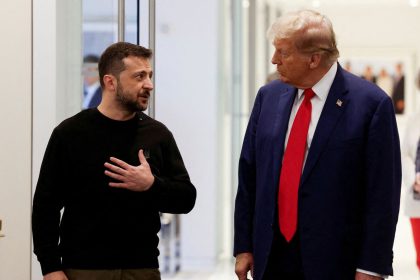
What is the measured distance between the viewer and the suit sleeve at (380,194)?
10.0 ft

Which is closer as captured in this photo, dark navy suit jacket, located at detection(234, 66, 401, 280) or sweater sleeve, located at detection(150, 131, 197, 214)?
dark navy suit jacket, located at detection(234, 66, 401, 280)

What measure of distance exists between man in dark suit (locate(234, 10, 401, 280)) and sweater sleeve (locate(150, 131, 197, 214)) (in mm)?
310

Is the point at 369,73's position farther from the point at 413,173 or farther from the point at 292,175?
the point at 292,175

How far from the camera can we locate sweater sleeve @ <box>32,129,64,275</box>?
3305 mm

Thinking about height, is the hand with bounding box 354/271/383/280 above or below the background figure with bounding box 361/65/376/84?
below

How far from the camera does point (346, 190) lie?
3.12 metres

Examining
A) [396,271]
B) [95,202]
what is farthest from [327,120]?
[396,271]

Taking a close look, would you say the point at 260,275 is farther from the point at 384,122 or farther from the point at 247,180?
the point at 384,122

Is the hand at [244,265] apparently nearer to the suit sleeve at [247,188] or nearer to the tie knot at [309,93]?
the suit sleeve at [247,188]

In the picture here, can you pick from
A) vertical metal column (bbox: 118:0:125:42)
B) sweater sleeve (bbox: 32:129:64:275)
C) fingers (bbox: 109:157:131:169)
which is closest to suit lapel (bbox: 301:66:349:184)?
fingers (bbox: 109:157:131:169)

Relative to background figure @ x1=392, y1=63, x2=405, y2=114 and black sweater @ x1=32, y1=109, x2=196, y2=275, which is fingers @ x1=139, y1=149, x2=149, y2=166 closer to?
black sweater @ x1=32, y1=109, x2=196, y2=275

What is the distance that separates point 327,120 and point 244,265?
0.59m

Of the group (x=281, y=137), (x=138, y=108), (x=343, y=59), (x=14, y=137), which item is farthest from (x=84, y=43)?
(x=343, y=59)

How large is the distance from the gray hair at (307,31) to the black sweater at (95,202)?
64 centimetres
